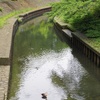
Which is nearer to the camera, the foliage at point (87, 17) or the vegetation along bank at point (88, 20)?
the vegetation along bank at point (88, 20)

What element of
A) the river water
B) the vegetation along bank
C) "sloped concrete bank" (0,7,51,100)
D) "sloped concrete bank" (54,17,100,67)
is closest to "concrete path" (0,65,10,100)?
"sloped concrete bank" (0,7,51,100)

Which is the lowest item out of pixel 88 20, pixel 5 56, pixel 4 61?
pixel 88 20

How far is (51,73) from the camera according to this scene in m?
21.5

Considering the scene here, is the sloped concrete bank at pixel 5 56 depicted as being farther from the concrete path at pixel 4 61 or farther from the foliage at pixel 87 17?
the foliage at pixel 87 17

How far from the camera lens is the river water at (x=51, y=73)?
697 inches

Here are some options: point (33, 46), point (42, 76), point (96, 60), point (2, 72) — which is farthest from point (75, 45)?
point (2, 72)

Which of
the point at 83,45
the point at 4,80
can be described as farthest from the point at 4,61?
the point at 83,45

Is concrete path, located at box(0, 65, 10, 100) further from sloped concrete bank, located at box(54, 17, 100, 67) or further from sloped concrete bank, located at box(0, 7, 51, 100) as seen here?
sloped concrete bank, located at box(54, 17, 100, 67)

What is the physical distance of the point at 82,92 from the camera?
17938 millimetres

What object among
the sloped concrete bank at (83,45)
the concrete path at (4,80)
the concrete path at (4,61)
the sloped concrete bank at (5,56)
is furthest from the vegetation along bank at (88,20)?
the concrete path at (4,80)

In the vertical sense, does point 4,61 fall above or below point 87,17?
above

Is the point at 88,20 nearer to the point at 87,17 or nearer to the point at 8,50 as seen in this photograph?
the point at 87,17

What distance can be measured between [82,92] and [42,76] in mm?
3576

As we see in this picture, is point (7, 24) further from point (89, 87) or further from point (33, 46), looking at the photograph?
point (89, 87)
